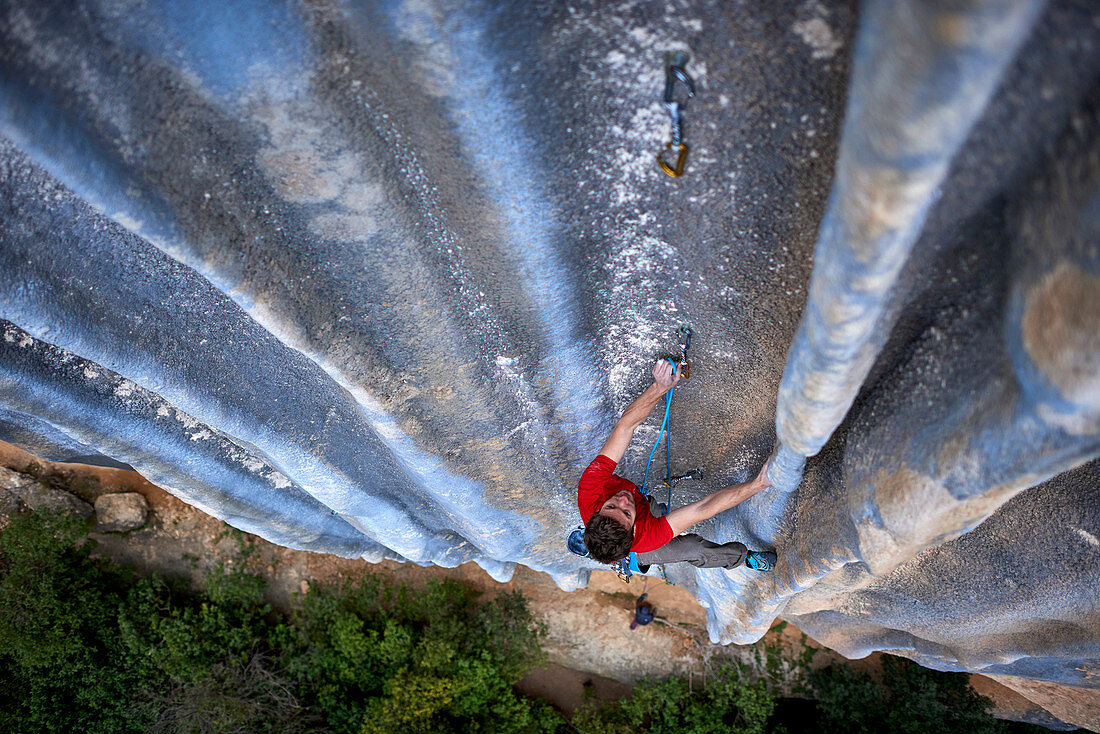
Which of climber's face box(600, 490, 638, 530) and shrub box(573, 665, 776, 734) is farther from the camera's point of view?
shrub box(573, 665, 776, 734)

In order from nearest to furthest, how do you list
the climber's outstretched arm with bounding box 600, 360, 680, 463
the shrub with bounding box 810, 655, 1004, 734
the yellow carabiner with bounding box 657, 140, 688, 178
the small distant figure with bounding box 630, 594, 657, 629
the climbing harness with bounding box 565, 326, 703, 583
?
the yellow carabiner with bounding box 657, 140, 688, 178, the climbing harness with bounding box 565, 326, 703, 583, the climber's outstretched arm with bounding box 600, 360, 680, 463, the shrub with bounding box 810, 655, 1004, 734, the small distant figure with bounding box 630, 594, 657, 629

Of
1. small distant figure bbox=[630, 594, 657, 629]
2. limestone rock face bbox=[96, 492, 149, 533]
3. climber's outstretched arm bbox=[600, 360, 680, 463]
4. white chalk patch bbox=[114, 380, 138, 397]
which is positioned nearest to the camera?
climber's outstretched arm bbox=[600, 360, 680, 463]

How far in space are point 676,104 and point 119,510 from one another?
793 cm

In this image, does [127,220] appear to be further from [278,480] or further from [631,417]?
[278,480]

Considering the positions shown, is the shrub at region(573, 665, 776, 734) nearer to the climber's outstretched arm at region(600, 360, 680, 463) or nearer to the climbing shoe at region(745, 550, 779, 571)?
the climbing shoe at region(745, 550, 779, 571)

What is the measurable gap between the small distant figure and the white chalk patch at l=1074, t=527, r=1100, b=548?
496 cm

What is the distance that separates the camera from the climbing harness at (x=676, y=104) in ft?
5.36

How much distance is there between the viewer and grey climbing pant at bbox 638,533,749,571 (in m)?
3.05

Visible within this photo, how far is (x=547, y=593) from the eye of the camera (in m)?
7.34

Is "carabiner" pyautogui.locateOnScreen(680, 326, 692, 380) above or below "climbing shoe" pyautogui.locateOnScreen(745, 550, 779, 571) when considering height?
above

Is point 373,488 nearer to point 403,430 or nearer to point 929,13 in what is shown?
point 403,430

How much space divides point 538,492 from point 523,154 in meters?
2.09

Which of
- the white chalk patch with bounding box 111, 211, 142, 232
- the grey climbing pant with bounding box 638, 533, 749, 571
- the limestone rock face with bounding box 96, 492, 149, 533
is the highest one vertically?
the limestone rock face with bounding box 96, 492, 149, 533

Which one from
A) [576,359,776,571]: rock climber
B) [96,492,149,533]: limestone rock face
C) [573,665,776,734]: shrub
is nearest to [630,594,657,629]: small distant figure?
[573,665,776,734]: shrub
